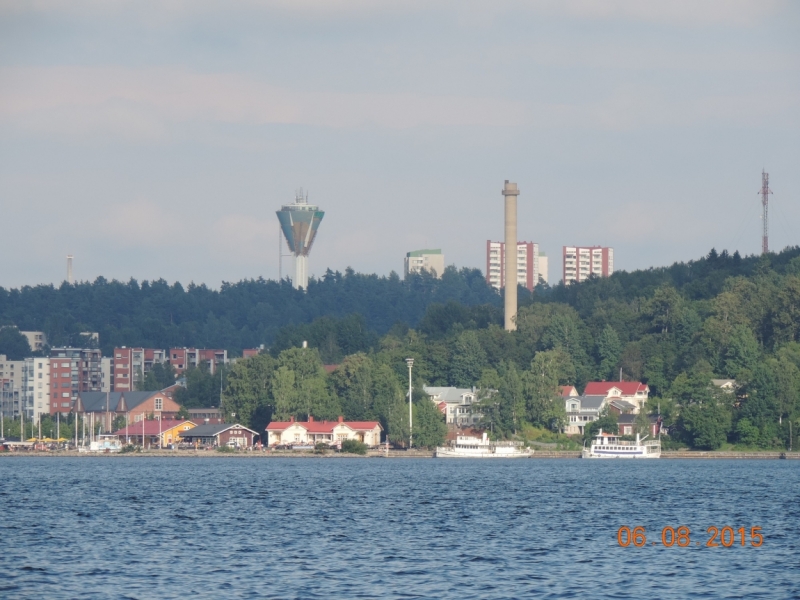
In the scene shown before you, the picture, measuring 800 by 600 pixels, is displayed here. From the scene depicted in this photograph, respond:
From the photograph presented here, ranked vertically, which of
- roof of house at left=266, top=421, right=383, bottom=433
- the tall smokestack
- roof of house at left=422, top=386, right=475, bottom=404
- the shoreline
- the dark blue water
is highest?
the tall smokestack

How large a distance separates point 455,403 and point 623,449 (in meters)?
29.3

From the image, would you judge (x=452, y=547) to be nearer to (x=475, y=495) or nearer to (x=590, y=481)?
(x=475, y=495)

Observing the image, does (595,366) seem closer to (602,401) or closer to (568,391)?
(568,391)

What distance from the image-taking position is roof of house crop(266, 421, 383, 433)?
133 meters

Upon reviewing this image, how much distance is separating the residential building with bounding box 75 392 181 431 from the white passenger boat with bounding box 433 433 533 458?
150 feet

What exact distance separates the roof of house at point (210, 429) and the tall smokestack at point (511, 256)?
40.4 metres

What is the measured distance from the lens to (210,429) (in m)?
140

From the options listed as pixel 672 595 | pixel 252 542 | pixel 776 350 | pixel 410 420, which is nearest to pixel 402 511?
pixel 252 542

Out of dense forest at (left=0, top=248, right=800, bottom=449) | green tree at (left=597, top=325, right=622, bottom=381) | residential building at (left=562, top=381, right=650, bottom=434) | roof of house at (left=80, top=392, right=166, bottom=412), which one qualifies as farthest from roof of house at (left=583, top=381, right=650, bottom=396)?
roof of house at (left=80, top=392, right=166, bottom=412)

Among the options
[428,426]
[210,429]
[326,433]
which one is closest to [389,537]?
[428,426]

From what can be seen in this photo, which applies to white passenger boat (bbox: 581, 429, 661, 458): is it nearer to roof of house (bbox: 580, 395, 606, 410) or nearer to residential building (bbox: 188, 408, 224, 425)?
roof of house (bbox: 580, 395, 606, 410)

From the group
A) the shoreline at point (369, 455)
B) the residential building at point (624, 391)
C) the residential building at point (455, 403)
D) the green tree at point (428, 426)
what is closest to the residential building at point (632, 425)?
the shoreline at point (369, 455)

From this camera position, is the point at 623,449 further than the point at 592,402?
No

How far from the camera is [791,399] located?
121625mm
